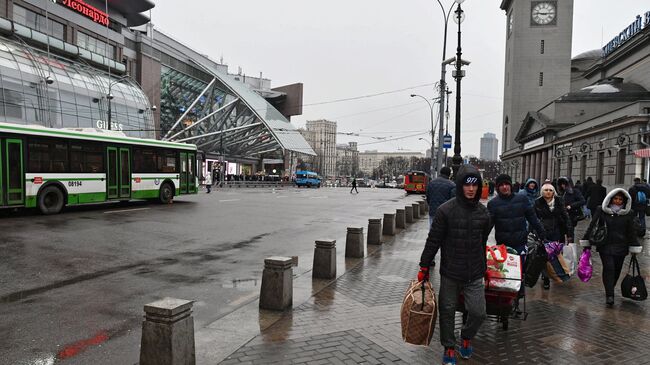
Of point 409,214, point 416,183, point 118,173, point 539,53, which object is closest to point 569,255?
point 409,214

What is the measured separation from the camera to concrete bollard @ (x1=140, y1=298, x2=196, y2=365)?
3.78 meters

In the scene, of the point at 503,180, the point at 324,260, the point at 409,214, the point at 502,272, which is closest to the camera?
the point at 502,272

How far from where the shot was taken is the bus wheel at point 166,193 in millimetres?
21406

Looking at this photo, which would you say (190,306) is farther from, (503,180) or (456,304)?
(503,180)

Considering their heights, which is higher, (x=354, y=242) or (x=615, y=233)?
(x=615, y=233)

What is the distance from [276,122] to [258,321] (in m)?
69.3

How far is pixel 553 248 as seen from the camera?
7324 mm

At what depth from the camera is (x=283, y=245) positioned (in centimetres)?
1152

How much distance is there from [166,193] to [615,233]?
19.0 meters

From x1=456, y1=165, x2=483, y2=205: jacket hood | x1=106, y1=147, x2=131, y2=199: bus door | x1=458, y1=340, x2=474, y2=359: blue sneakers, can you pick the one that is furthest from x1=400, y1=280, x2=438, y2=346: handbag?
x1=106, y1=147, x2=131, y2=199: bus door

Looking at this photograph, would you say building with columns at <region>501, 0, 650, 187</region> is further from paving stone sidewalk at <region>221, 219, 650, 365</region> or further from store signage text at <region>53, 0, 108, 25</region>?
store signage text at <region>53, 0, 108, 25</region>

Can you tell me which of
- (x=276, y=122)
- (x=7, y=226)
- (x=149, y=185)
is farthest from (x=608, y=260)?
(x=276, y=122)

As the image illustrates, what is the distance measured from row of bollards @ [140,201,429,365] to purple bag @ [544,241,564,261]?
11.2 ft

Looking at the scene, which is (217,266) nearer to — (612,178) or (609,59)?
(612,178)
